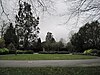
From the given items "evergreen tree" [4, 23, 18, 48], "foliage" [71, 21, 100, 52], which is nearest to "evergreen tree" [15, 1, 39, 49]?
"evergreen tree" [4, 23, 18, 48]

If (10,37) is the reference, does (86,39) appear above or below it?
below

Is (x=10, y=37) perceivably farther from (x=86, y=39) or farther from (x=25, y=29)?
(x=86, y=39)

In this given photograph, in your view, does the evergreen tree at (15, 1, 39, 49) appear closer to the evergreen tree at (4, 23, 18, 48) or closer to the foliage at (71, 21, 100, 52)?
the evergreen tree at (4, 23, 18, 48)

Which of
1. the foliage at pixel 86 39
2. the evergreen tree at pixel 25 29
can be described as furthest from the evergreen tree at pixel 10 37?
the foliage at pixel 86 39

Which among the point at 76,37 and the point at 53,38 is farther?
the point at 53,38

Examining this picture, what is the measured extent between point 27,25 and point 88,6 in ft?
160

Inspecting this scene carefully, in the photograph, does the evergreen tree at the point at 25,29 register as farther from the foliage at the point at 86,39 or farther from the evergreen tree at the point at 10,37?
the foliage at the point at 86,39

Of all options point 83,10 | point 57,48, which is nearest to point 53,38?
point 57,48

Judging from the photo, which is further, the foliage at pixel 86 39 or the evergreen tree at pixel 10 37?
the evergreen tree at pixel 10 37

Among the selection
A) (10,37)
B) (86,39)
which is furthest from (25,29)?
(86,39)

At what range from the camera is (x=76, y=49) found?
5647 cm

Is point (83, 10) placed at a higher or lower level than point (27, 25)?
lower

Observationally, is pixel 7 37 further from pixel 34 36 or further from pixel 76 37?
pixel 76 37

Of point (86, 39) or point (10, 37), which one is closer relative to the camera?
point (86, 39)
